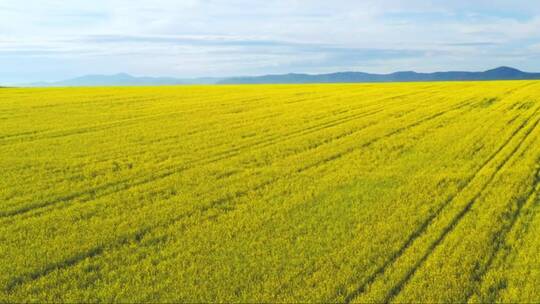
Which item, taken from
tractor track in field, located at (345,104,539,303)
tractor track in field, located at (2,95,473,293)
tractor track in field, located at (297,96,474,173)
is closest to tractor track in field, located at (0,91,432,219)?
tractor track in field, located at (2,95,473,293)

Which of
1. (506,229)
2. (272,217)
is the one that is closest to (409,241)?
(506,229)

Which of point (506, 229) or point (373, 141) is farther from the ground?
point (373, 141)

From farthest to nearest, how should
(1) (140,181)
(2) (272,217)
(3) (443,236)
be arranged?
(1) (140,181) < (2) (272,217) < (3) (443,236)

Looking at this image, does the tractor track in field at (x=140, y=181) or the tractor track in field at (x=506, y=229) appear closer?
the tractor track in field at (x=506, y=229)

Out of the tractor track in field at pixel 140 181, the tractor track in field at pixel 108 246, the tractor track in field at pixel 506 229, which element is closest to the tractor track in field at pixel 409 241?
the tractor track in field at pixel 506 229

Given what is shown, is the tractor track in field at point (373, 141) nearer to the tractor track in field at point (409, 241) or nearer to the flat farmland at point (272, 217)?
the flat farmland at point (272, 217)

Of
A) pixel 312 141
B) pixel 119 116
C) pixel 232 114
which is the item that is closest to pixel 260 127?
pixel 312 141

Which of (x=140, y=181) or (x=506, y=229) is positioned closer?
(x=506, y=229)

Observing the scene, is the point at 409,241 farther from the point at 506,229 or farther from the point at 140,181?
the point at 140,181
